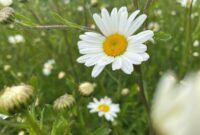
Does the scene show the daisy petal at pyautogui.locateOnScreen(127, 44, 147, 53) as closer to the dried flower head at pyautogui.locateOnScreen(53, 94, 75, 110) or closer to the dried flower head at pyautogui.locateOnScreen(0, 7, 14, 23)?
the dried flower head at pyautogui.locateOnScreen(53, 94, 75, 110)

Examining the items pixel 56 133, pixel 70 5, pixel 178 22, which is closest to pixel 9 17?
pixel 56 133

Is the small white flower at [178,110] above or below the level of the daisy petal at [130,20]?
below

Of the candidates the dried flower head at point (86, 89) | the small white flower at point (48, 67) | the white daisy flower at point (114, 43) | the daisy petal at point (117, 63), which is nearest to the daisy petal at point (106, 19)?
the white daisy flower at point (114, 43)

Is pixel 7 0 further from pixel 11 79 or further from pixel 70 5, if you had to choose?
pixel 70 5

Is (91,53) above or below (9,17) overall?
below

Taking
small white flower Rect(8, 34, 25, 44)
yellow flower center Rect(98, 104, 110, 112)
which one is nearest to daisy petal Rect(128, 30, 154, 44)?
yellow flower center Rect(98, 104, 110, 112)

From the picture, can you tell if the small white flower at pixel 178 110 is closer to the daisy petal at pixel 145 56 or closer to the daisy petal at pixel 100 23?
the daisy petal at pixel 145 56
